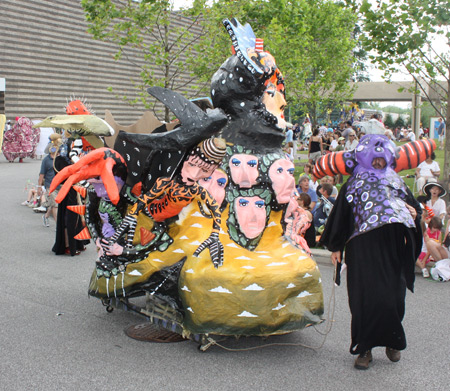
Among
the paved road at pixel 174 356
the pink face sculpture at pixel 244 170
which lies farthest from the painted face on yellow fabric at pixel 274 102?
the paved road at pixel 174 356

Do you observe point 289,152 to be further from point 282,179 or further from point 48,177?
point 282,179

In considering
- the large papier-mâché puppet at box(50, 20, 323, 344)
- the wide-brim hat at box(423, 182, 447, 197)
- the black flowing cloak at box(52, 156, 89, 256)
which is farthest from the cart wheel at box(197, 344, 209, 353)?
the wide-brim hat at box(423, 182, 447, 197)

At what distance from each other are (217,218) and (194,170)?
456 millimetres

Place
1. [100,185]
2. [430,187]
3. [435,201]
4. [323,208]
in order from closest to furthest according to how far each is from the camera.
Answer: [100,185] < [430,187] < [435,201] < [323,208]

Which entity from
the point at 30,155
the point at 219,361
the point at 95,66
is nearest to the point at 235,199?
the point at 219,361

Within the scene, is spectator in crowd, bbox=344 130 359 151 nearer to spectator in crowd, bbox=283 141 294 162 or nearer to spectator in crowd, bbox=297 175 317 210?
→ spectator in crowd, bbox=283 141 294 162

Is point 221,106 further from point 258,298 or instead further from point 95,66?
point 95,66

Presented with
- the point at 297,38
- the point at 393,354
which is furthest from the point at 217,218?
the point at 297,38

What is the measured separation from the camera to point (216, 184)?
4.85 metres

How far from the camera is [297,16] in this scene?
14.1 metres

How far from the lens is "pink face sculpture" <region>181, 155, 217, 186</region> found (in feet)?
14.8

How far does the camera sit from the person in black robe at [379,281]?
4320 millimetres

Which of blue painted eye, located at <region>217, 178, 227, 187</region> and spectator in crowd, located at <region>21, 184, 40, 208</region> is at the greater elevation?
blue painted eye, located at <region>217, 178, 227, 187</region>

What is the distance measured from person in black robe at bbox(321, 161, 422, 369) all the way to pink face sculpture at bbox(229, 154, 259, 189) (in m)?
0.94
